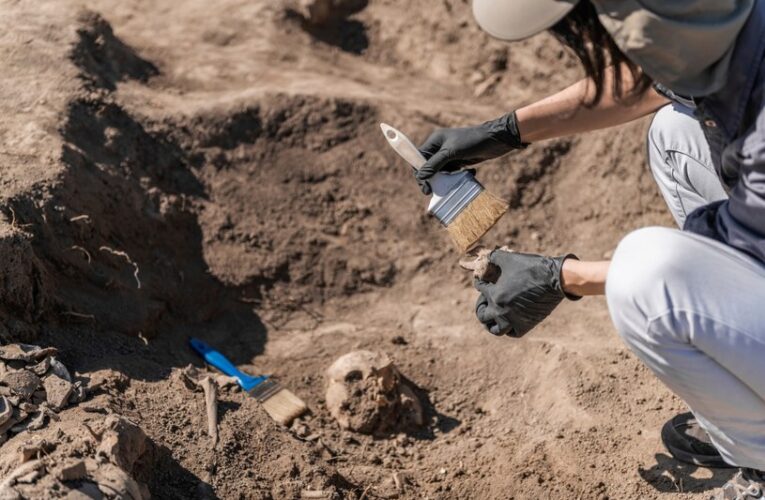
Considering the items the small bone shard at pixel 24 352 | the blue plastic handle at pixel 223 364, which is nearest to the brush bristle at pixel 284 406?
the blue plastic handle at pixel 223 364

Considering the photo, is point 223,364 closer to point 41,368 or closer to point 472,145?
point 41,368

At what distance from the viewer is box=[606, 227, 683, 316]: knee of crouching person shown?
2.34 metres

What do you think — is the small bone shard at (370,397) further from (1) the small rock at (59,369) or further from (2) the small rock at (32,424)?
(2) the small rock at (32,424)

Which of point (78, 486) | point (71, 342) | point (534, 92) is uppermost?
point (78, 486)

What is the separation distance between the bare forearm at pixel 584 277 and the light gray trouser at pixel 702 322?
84 mm

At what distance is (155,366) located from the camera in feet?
11.0

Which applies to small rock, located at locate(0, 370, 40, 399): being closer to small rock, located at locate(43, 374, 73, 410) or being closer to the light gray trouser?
small rock, located at locate(43, 374, 73, 410)

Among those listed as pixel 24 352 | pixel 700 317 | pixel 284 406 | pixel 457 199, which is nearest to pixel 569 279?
pixel 700 317

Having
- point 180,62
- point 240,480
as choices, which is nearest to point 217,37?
point 180,62

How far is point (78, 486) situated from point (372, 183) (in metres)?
2.54

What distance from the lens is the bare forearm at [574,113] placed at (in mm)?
2926

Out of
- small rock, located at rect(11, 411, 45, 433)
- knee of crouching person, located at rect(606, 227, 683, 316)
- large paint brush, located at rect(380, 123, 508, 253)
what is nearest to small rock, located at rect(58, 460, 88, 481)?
small rock, located at rect(11, 411, 45, 433)

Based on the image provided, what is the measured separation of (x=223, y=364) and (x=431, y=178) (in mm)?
1217

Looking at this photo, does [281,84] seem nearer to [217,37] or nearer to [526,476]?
[217,37]
